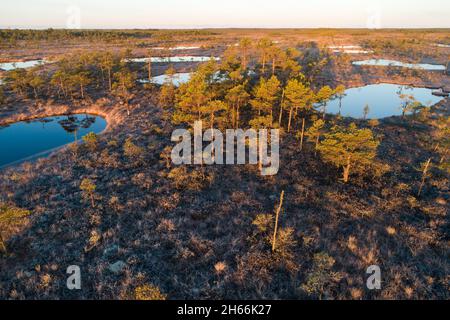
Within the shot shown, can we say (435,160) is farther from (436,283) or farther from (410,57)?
(410,57)

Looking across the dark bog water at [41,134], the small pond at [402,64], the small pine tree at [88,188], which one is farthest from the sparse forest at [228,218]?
the small pond at [402,64]

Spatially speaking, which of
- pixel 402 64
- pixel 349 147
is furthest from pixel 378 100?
pixel 402 64

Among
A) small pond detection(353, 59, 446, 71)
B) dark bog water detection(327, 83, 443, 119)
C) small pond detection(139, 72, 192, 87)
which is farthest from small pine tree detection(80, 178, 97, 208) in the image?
small pond detection(353, 59, 446, 71)

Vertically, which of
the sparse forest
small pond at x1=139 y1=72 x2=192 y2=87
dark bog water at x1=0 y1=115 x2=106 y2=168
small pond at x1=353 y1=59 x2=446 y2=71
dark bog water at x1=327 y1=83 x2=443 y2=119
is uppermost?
small pond at x1=353 y1=59 x2=446 y2=71

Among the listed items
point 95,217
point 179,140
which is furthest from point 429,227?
point 179,140

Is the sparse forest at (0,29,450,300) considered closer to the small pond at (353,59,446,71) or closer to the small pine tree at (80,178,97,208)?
the small pine tree at (80,178,97,208)
